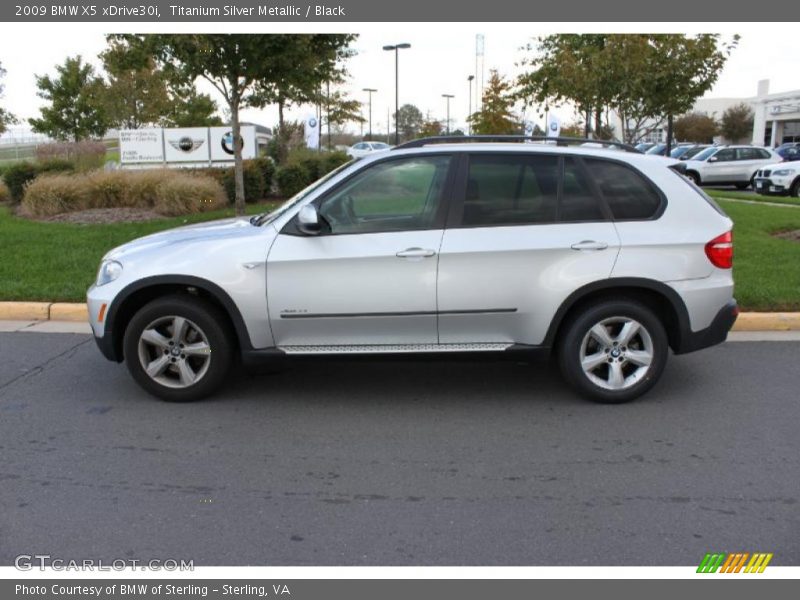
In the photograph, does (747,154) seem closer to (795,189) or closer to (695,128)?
(795,189)

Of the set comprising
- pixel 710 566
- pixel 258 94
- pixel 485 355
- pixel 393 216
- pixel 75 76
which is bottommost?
pixel 710 566

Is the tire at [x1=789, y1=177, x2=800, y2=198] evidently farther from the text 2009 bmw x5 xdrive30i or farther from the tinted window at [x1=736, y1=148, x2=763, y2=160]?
the text 2009 bmw x5 xdrive30i

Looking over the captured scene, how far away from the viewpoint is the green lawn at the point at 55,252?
8.02 metres

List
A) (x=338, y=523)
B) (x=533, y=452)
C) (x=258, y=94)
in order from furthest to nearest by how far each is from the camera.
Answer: (x=258, y=94) < (x=533, y=452) < (x=338, y=523)

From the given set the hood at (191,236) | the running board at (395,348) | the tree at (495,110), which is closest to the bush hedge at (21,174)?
the hood at (191,236)

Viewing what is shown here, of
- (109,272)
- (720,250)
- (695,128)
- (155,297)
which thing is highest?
(695,128)

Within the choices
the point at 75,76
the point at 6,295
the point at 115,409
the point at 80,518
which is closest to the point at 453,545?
the point at 80,518

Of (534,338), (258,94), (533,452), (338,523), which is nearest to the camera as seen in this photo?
(338,523)

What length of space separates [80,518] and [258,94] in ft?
37.0

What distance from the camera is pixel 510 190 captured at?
16.7ft

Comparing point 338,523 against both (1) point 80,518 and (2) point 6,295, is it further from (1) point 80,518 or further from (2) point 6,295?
(2) point 6,295

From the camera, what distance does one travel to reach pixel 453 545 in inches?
132

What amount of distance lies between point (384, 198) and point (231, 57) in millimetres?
8237

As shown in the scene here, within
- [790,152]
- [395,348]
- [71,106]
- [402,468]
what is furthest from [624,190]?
[71,106]
